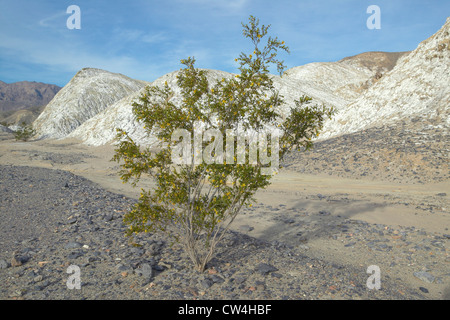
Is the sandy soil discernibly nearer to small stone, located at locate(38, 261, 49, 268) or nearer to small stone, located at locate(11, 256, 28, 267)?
small stone, located at locate(38, 261, 49, 268)

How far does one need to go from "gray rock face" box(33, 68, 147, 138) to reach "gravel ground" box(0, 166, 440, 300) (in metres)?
56.3

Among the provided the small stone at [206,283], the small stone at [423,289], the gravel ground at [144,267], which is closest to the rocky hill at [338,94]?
the gravel ground at [144,267]

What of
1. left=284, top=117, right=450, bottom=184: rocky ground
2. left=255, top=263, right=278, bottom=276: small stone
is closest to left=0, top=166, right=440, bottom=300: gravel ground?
left=255, top=263, right=278, bottom=276: small stone

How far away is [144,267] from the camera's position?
6836 millimetres

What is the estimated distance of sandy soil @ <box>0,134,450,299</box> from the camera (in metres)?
9.27

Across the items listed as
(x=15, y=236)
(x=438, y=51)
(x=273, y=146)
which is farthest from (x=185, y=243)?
(x=438, y=51)

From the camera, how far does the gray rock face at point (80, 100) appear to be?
199ft

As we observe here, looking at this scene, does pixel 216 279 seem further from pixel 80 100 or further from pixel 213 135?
pixel 80 100

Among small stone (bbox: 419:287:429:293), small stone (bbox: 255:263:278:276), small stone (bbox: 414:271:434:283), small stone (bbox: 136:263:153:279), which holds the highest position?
small stone (bbox: 136:263:153:279)

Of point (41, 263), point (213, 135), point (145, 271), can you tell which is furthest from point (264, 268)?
point (41, 263)

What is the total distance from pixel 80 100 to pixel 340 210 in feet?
222

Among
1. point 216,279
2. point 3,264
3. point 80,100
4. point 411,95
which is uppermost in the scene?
point 80,100

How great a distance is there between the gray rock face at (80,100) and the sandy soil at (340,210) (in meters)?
46.3
